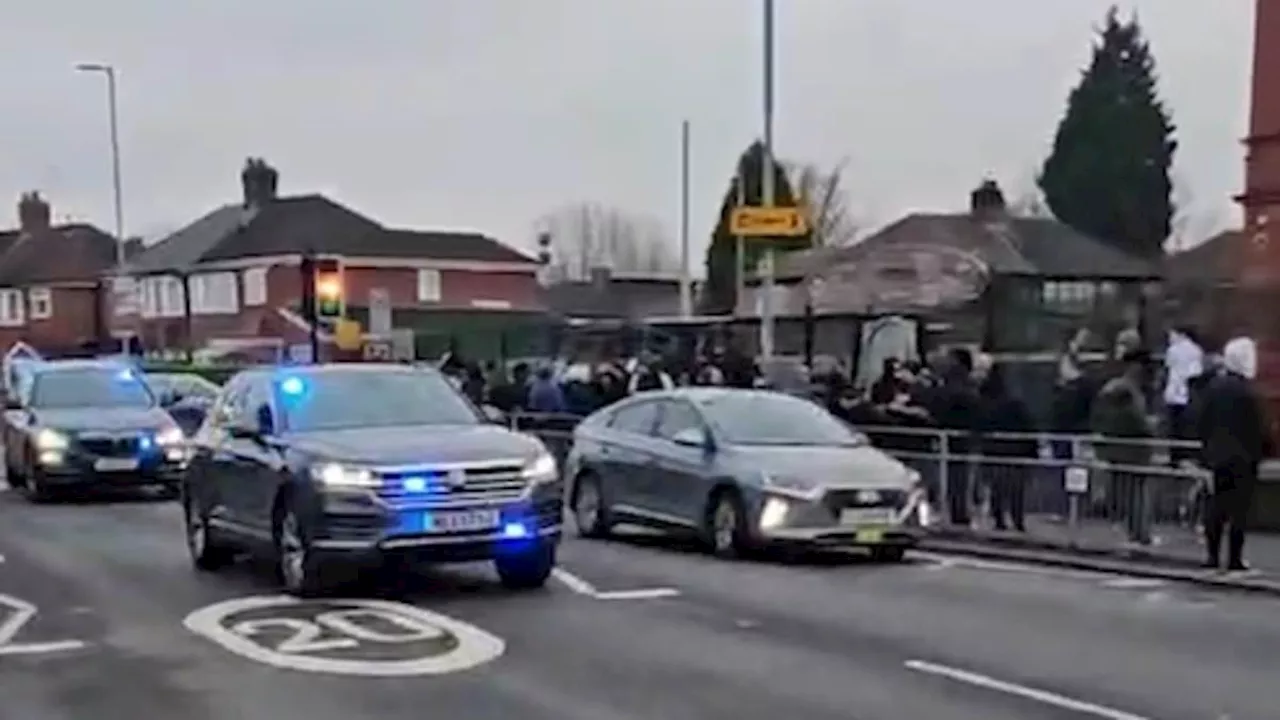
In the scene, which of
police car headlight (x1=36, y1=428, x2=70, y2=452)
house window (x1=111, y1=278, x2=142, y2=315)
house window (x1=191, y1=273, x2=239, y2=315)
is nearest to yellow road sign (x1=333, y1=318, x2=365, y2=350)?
police car headlight (x1=36, y1=428, x2=70, y2=452)

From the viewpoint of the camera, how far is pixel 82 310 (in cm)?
9594

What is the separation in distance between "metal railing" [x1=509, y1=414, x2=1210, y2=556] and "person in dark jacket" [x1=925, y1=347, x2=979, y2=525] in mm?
13

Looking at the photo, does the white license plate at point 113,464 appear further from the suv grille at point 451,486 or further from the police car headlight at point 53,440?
the suv grille at point 451,486

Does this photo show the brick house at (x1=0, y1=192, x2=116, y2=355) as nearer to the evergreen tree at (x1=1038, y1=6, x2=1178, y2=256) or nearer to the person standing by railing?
the evergreen tree at (x1=1038, y1=6, x2=1178, y2=256)

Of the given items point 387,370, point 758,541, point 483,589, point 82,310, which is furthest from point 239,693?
point 82,310

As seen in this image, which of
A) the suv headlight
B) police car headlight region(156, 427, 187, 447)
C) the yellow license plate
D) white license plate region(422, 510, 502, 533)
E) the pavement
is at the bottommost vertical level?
the pavement

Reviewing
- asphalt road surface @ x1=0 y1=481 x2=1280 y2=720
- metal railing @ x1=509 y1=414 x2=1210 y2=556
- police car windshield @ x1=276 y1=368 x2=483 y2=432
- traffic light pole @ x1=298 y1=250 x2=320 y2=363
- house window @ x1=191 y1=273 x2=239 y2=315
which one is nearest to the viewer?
asphalt road surface @ x1=0 y1=481 x2=1280 y2=720

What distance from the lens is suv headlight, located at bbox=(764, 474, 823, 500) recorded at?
58.6ft

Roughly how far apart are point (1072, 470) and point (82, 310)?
269ft

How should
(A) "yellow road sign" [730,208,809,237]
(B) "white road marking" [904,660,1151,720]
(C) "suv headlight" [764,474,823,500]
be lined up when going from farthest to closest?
1. (A) "yellow road sign" [730,208,809,237]
2. (C) "suv headlight" [764,474,823,500]
3. (B) "white road marking" [904,660,1151,720]

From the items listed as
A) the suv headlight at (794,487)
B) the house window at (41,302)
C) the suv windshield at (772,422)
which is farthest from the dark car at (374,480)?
the house window at (41,302)

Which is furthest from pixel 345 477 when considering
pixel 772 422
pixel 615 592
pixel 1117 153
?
pixel 1117 153

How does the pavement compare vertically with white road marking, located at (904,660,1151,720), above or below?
below

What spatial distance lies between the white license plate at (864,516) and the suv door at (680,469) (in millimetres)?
1337
